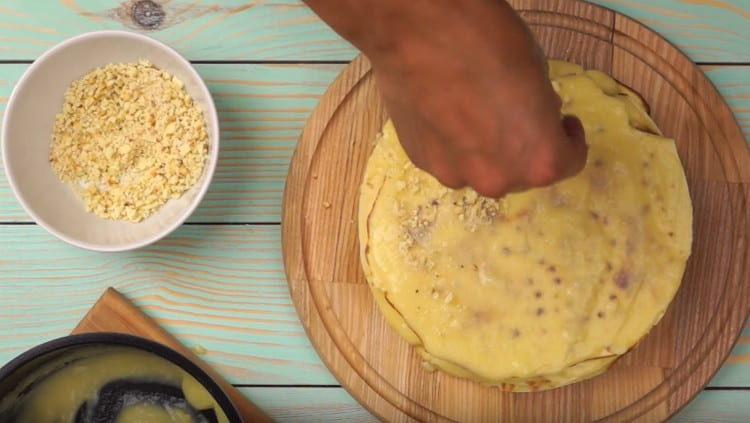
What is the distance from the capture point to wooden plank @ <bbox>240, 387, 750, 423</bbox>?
0.99 m

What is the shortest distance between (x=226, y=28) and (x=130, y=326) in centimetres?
38

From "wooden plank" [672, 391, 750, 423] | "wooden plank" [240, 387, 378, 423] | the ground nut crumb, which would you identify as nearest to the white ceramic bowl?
the ground nut crumb

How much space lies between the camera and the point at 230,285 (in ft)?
3.33

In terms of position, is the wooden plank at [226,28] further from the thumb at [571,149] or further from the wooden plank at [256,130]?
the thumb at [571,149]

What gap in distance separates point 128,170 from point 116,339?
0.24 meters

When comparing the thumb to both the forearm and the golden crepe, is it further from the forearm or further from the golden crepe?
the golden crepe

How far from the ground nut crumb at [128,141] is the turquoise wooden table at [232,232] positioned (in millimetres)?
58

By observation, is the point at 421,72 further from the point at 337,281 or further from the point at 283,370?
the point at 283,370

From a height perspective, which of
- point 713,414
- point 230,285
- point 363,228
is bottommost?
point 713,414

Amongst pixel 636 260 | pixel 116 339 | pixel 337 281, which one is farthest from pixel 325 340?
Result: pixel 636 260

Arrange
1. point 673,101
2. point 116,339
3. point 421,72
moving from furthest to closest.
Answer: point 673,101 < point 116,339 < point 421,72

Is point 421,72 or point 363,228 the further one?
point 363,228

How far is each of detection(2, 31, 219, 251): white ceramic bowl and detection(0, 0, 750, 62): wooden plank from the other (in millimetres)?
65

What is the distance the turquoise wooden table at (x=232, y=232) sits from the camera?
101cm
